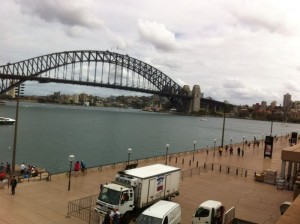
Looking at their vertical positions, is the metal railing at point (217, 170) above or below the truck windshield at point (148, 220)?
below

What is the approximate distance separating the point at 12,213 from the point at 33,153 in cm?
3880

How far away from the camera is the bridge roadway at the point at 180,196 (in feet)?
61.9

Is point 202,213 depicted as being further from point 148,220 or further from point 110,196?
point 110,196

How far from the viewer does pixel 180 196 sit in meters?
24.6

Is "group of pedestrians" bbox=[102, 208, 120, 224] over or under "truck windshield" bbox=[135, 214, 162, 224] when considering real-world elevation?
under

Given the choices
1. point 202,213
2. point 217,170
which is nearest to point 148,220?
point 202,213

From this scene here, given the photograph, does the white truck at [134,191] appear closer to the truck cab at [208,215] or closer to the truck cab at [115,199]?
the truck cab at [115,199]

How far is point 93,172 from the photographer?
98.2 feet

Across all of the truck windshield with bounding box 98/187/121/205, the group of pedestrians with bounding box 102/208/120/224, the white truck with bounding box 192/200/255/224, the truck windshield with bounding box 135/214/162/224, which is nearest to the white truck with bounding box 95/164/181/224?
the truck windshield with bounding box 98/187/121/205

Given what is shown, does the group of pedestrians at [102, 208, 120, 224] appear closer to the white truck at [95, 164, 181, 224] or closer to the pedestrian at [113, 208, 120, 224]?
the pedestrian at [113, 208, 120, 224]

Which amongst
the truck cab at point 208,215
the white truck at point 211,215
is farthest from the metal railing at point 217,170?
the truck cab at point 208,215

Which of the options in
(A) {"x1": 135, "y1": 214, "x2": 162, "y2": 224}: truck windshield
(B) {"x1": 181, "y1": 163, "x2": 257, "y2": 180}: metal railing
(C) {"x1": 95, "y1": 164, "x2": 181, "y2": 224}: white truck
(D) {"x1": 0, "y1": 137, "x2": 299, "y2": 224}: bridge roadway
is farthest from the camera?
(B) {"x1": 181, "y1": 163, "x2": 257, "y2": 180}: metal railing

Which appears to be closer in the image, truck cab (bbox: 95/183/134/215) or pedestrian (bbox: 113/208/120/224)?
pedestrian (bbox: 113/208/120/224)

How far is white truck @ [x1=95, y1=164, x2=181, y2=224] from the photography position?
59.0ft
